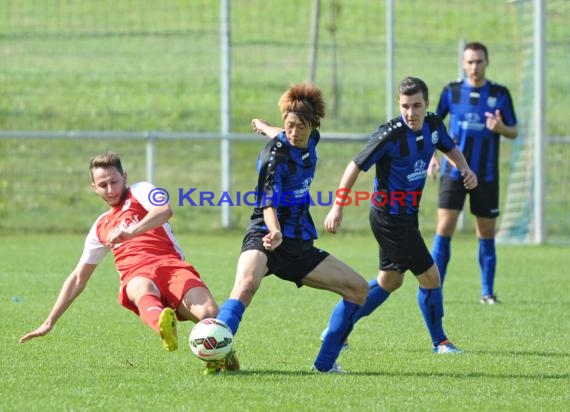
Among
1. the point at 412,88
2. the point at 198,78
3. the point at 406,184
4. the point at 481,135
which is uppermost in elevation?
the point at 412,88

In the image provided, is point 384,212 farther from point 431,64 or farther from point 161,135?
point 431,64

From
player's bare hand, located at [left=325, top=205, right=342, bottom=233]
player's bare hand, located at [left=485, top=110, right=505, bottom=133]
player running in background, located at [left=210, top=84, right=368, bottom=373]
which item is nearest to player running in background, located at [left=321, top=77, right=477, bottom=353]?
player's bare hand, located at [left=325, top=205, right=342, bottom=233]

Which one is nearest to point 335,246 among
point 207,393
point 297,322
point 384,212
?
point 297,322

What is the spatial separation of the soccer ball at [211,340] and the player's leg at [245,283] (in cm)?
15

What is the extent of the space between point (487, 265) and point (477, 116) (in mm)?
1331

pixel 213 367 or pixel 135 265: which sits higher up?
pixel 135 265

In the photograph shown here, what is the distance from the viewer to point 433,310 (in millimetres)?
7688

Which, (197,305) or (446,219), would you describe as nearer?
(197,305)

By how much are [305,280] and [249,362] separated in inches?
27.8

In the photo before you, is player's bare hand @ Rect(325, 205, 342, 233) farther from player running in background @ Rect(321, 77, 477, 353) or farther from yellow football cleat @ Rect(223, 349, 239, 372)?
yellow football cleat @ Rect(223, 349, 239, 372)

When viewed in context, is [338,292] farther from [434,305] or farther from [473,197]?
[473,197]

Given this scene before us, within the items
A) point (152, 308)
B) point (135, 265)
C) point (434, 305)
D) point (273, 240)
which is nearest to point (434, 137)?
point (434, 305)

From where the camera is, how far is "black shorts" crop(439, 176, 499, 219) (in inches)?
397

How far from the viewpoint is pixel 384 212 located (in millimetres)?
7520
